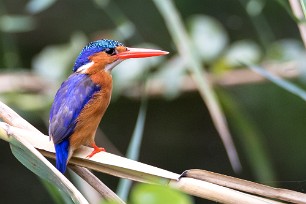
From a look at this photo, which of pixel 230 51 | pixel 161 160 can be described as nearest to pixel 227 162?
pixel 161 160

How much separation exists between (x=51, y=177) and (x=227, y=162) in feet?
7.68

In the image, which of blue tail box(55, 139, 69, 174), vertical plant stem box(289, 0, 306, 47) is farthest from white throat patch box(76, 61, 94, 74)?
vertical plant stem box(289, 0, 306, 47)

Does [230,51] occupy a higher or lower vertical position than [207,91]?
higher

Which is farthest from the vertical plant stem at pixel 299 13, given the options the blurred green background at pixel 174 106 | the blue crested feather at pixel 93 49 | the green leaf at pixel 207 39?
the blurred green background at pixel 174 106

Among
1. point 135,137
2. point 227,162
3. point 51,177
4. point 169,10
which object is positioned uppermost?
point 227,162

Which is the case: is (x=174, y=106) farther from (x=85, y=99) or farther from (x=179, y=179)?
(x=179, y=179)

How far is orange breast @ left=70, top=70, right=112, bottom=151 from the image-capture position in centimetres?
153

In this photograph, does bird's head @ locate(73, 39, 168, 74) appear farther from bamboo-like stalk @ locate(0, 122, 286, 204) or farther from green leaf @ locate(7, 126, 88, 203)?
green leaf @ locate(7, 126, 88, 203)

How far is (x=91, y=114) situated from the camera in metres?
1.58

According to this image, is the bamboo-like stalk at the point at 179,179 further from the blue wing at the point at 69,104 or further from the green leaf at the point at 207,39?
the green leaf at the point at 207,39

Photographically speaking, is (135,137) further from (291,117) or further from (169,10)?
(291,117)

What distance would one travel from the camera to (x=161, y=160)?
11.4 ft

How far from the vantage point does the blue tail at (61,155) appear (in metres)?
1.37

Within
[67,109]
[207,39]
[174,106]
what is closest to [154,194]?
[67,109]
